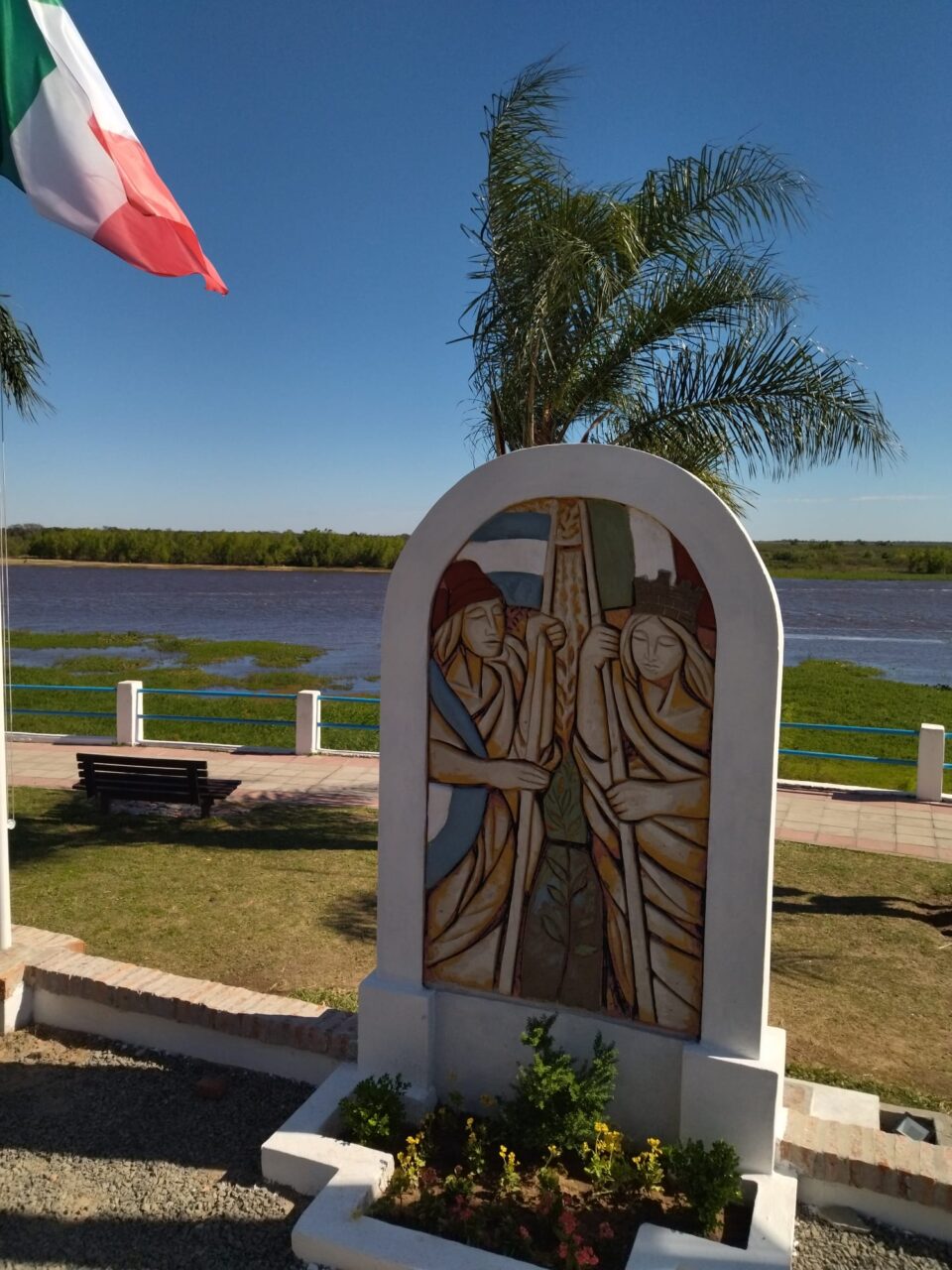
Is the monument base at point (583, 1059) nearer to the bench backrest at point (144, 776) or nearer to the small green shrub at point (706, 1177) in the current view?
the small green shrub at point (706, 1177)

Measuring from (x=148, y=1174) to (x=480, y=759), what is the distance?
6.90ft

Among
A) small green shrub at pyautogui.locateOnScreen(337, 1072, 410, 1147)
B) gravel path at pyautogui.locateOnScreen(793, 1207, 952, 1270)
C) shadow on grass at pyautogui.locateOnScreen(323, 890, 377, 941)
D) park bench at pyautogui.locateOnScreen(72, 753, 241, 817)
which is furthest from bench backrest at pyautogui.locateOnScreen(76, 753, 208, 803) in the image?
gravel path at pyautogui.locateOnScreen(793, 1207, 952, 1270)

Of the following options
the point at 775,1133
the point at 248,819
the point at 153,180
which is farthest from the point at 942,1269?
the point at 248,819

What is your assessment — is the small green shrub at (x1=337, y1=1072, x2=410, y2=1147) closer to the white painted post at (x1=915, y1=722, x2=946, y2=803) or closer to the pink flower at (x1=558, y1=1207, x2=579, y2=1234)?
the pink flower at (x1=558, y1=1207, x2=579, y2=1234)

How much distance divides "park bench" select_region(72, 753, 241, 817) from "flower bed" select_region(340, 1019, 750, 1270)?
18.7 feet

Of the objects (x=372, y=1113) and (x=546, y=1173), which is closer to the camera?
(x=546, y=1173)

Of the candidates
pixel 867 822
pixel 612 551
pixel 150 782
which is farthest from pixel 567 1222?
pixel 867 822

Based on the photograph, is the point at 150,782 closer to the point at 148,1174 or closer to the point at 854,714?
the point at 148,1174

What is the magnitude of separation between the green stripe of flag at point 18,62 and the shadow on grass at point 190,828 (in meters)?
5.73

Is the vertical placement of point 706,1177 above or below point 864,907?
above

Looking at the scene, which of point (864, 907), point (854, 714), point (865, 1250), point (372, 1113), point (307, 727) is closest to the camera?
point (865, 1250)

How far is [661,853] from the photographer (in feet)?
11.8

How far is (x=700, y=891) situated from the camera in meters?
3.54

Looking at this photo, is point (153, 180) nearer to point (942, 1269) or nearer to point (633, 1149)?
point (633, 1149)
